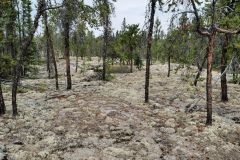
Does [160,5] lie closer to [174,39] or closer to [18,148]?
[174,39]

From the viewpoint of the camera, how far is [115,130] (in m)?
14.3

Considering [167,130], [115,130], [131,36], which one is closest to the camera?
[115,130]

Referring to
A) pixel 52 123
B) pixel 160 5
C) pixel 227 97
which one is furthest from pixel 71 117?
pixel 227 97

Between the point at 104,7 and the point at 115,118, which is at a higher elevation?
the point at 104,7

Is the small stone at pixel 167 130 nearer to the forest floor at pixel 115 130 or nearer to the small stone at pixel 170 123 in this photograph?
the forest floor at pixel 115 130

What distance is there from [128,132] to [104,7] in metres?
6.22

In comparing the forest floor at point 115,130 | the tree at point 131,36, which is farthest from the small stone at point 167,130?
the tree at point 131,36

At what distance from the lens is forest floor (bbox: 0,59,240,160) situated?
12.2 m

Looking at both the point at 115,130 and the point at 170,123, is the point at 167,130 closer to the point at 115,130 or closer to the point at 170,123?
the point at 170,123

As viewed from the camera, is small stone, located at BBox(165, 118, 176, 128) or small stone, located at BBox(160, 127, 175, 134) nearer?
small stone, located at BBox(160, 127, 175, 134)

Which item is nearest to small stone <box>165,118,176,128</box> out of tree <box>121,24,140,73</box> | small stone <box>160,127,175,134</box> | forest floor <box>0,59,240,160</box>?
forest floor <box>0,59,240,160</box>

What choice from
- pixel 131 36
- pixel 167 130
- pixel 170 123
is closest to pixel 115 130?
pixel 167 130

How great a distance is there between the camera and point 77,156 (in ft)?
38.5

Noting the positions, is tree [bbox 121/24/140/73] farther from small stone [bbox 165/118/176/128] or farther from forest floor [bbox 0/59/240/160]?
small stone [bbox 165/118/176/128]
